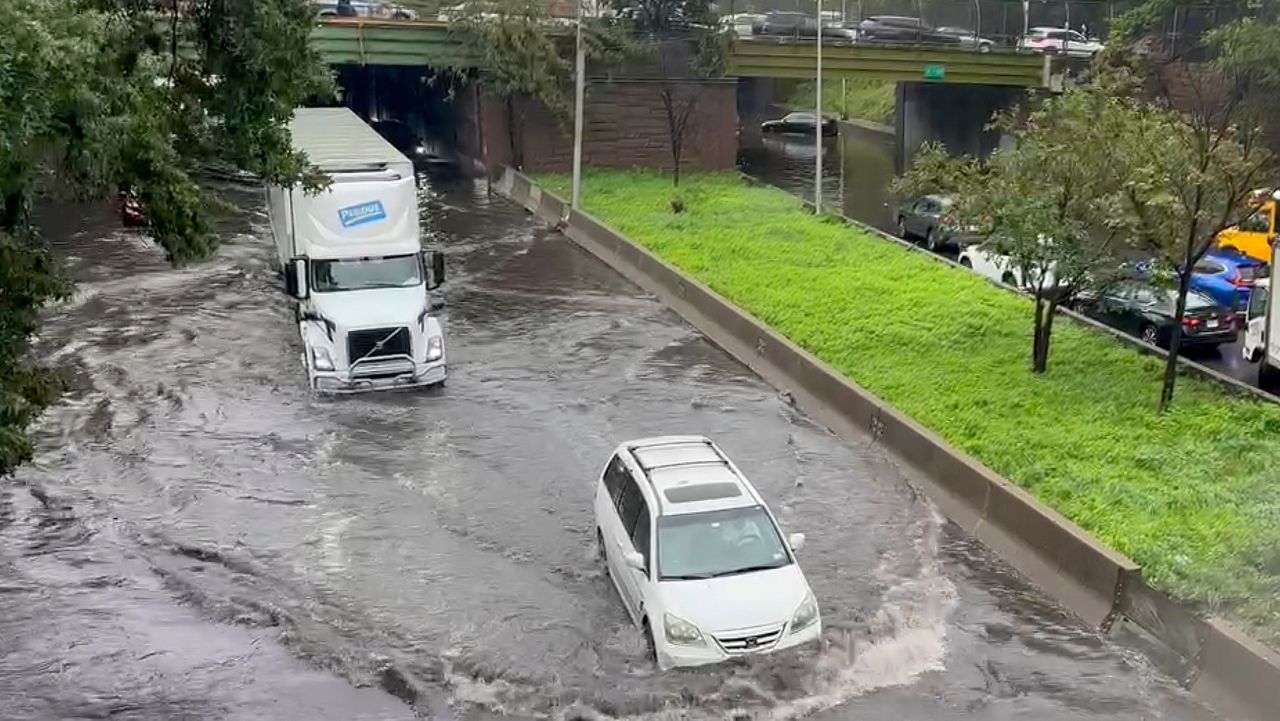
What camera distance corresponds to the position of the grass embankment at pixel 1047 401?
45.3 ft

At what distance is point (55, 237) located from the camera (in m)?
34.8

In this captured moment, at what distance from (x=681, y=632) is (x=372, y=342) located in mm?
10357

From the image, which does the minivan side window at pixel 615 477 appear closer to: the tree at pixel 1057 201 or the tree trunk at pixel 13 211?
the tree trunk at pixel 13 211

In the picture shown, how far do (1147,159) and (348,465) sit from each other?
11.8 metres

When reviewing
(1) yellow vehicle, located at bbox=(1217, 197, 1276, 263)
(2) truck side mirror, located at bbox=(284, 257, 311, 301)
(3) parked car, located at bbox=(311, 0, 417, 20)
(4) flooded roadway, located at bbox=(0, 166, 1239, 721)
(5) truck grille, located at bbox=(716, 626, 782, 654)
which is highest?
(3) parked car, located at bbox=(311, 0, 417, 20)

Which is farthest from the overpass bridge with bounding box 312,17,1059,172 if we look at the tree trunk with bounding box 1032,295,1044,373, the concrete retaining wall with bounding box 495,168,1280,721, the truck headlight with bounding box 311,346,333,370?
the tree trunk with bounding box 1032,295,1044,373

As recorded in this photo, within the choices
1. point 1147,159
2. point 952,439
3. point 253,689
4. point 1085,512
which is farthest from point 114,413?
point 1147,159

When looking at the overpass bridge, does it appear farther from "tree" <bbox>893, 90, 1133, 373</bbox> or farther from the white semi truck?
"tree" <bbox>893, 90, 1133, 373</bbox>

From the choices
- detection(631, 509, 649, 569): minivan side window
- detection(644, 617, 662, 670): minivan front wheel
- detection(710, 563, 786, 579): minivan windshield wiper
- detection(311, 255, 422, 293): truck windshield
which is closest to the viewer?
detection(644, 617, 662, 670): minivan front wheel

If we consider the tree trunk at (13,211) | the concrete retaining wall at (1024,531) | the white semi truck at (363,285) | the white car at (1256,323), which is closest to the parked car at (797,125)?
the concrete retaining wall at (1024,531)

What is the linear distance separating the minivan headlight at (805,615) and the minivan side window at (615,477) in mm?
2518

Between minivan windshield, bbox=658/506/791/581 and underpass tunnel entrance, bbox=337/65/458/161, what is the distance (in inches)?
1474

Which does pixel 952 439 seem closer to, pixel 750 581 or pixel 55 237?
pixel 750 581

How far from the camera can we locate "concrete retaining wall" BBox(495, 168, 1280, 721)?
11.8 metres
